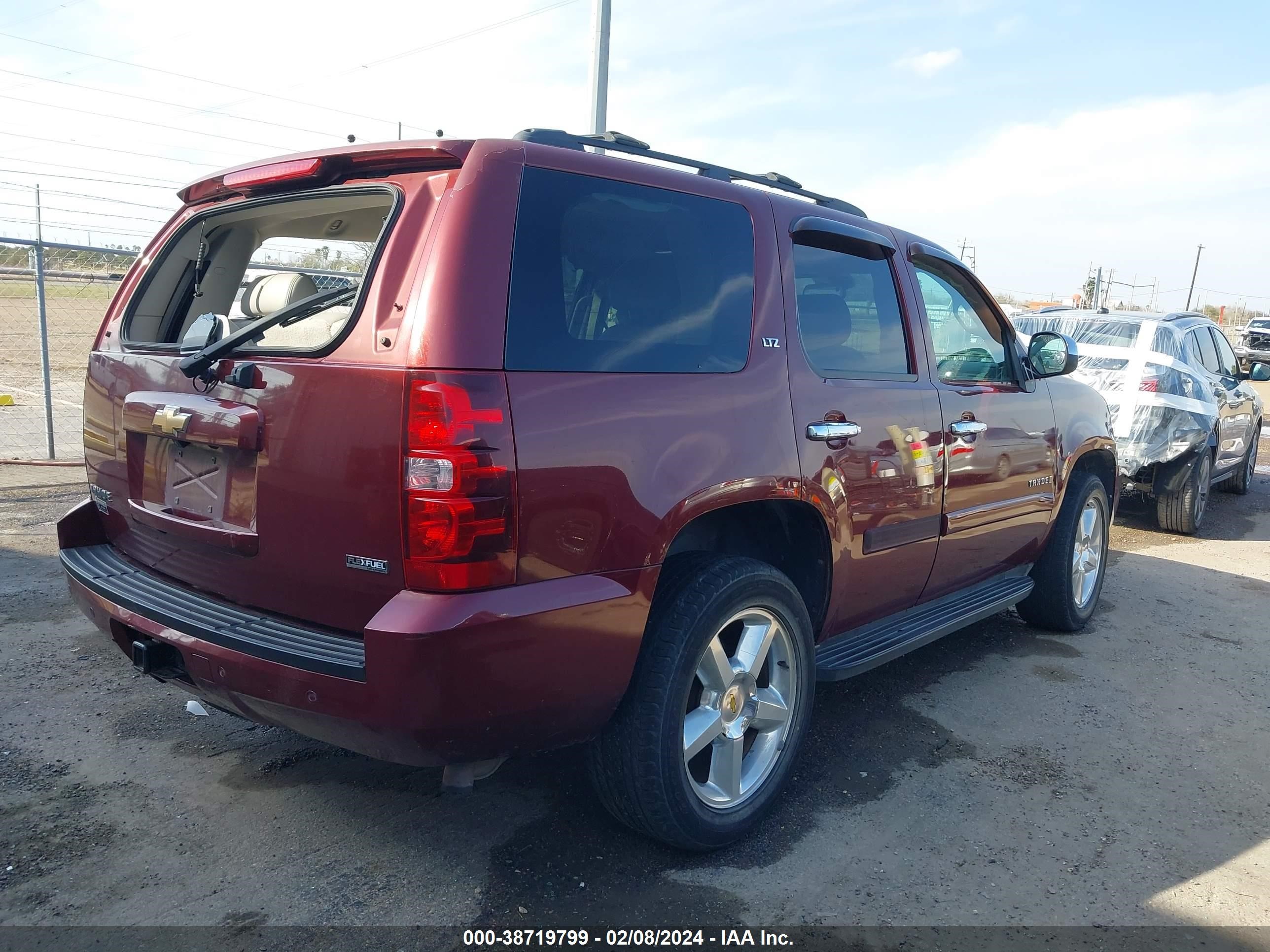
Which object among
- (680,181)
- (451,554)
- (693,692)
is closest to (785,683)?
(693,692)

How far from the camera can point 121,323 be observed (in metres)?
3.28

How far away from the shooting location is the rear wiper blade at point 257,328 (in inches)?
99.7

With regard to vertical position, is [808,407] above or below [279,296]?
below

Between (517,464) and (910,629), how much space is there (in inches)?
84.3

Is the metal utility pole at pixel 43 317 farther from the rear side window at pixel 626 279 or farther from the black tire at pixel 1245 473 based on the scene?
the black tire at pixel 1245 473

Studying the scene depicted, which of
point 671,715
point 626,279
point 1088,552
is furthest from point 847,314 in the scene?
point 1088,552

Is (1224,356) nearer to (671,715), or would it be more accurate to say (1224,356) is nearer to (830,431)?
(830,431)

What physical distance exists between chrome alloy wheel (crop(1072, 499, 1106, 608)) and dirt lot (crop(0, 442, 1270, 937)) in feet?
2.84

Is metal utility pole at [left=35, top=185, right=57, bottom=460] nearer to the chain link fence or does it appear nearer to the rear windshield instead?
the chain link fence

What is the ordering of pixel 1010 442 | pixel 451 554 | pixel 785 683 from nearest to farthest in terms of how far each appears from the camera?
pixel 451 554
pixel 785 683
pixel 1010 442

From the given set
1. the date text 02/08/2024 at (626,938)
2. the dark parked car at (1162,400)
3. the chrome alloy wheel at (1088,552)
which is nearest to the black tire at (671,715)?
the date text 02/08/2024 at (626,938)

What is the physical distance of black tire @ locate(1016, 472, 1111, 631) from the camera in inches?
197

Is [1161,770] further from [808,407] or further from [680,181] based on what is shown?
[680,181]

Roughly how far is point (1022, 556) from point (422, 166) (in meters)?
3.52
